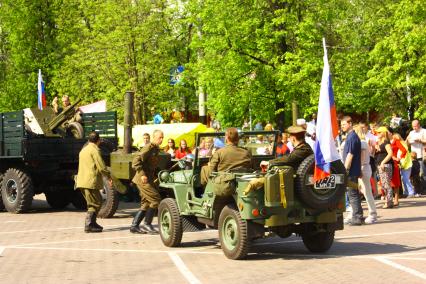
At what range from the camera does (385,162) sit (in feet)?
62.4

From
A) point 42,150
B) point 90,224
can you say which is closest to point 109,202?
point 42,150

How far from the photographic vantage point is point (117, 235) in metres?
15.1

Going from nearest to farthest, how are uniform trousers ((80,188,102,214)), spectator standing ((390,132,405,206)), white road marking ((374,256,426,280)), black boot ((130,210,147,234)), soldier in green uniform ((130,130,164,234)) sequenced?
white road marking ((374,256,426,280)) < soldier in green uniform ((130,130,164,234)) < black boot ((130,210,147,234)) < uniform trousers ((80,188,102,214)) < spectator standing ((390,132,405,206))

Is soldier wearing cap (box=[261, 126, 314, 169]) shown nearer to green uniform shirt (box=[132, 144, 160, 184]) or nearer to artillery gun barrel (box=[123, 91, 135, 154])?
green uniform shirt (box=[132, 144, 160, 184])

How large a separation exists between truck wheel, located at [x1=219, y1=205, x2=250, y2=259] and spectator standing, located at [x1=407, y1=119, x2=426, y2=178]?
11551mm

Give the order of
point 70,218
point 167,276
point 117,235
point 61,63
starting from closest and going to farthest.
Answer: point 167,276 → point 117,235 → point 70,218 → point 61,63

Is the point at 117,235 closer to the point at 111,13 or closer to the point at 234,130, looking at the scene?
the point at 234,130

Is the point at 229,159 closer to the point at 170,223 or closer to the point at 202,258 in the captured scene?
the point at 202,258

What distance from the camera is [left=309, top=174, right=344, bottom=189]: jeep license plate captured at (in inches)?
445

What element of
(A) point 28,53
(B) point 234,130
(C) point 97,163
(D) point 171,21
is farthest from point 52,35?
(B) point 234,130

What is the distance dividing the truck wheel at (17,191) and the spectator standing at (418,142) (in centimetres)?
925

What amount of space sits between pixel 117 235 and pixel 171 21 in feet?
98.5

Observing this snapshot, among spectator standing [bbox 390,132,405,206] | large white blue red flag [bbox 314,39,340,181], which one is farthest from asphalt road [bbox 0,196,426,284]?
spectator standing [bbox 390,132,405,206]

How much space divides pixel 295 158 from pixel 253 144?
171 centimetres
